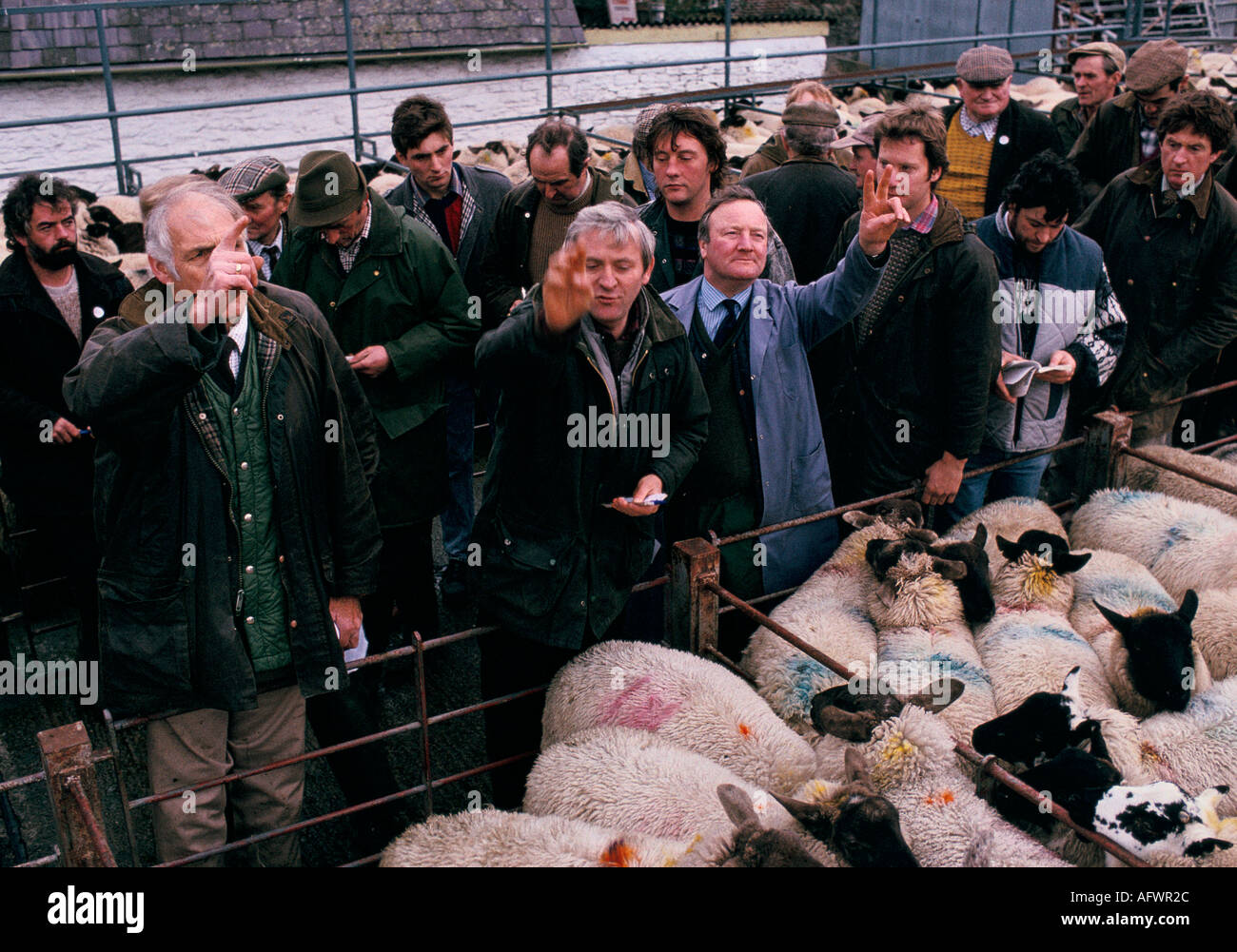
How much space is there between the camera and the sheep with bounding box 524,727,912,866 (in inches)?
98.3

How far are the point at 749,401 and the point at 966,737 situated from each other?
1245 mm

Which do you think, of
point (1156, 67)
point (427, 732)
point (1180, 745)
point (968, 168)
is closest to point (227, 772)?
point (427, 732)

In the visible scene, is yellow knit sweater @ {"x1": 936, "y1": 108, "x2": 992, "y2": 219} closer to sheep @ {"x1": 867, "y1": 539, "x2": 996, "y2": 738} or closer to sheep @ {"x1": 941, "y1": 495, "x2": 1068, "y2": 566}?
sheep @ {"x1": 941, "y1": 495, "x2": 1068, "y2": 566}

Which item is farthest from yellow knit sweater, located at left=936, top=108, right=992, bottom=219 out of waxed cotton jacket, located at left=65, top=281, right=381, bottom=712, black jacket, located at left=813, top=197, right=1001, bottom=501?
waxed cotton jacket, located at left=65, top=281, right=381, bottom=712

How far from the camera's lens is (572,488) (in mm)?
3162

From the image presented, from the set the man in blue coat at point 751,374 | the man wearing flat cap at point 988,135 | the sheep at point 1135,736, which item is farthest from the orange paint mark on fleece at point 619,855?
the man wearing flat cap at point 988,135

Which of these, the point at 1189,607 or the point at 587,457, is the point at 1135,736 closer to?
the point at 1189,607

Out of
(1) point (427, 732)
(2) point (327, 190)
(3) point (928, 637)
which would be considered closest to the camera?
(1) point (427, 732)

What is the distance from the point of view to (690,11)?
19266 millimetres

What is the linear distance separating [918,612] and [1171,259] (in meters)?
2.25

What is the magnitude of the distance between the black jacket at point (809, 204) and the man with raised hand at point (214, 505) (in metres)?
2.37

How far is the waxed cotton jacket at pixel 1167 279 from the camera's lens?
15.5 feet

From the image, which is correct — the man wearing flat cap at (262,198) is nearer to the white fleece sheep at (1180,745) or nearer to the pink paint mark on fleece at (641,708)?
the pink paint mark on fleece at (641,708)
